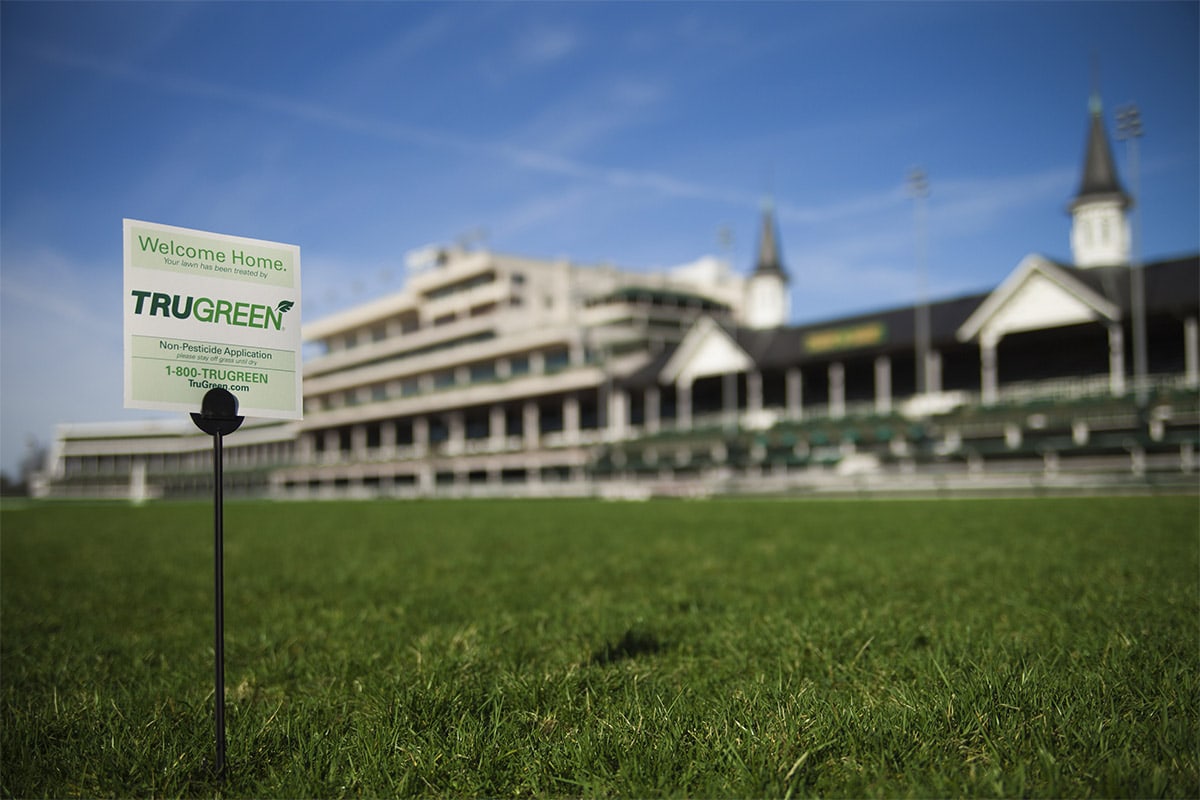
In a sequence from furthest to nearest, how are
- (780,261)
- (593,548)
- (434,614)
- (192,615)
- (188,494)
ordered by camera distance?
(188,494) → (780,261) → (593,548) → (192,615) → (434,614)

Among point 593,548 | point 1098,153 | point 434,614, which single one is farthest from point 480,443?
point 434,614

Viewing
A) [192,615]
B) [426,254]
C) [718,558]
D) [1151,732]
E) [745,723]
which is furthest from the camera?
[426,254]

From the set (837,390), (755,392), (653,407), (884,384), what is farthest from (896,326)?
(653,407)

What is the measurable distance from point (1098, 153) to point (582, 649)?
5424cm

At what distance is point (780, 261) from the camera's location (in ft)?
220

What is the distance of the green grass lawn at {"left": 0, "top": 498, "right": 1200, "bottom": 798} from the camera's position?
3.08 m

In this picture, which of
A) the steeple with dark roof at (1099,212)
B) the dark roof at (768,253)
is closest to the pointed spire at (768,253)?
the dark roof at (768,253)

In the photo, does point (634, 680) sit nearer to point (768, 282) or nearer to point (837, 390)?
point (837, 390)

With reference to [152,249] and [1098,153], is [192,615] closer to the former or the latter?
[152,249]

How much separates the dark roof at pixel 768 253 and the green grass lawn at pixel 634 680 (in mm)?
58641

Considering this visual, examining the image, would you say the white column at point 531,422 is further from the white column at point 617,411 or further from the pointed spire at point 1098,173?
the pointed spire at point 1098,173

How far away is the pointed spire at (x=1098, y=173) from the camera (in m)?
48.4

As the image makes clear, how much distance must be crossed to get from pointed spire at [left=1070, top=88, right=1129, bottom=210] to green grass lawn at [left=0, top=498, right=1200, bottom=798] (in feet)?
151

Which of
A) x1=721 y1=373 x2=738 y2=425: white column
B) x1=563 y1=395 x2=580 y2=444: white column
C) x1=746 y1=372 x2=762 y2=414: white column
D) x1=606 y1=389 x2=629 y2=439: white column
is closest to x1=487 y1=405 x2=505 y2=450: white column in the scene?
x1=563 y1=395 x2=580 y2=444: white column
